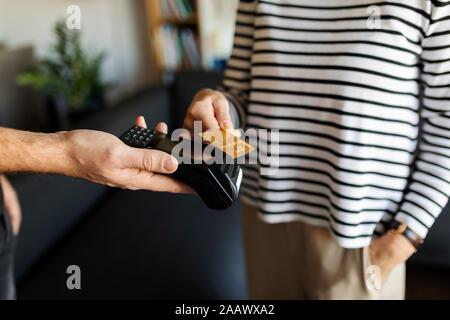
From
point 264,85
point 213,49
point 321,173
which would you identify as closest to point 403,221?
point 321,173

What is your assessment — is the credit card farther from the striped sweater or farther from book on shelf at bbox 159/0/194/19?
book on shelf at bbox 159/0/194/19

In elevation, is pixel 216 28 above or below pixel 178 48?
above

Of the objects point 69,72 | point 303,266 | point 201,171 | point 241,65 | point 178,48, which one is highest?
point 178,48

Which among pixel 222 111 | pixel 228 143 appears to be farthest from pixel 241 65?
pixel 228 143

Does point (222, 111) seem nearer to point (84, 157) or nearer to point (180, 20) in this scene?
point (84, 157)

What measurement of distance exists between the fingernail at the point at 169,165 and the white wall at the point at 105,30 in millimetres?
2048

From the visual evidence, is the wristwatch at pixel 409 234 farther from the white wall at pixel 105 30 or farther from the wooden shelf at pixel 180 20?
the white wall at pixel 105 30

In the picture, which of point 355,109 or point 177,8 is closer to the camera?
point 355,109

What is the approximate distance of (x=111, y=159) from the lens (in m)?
0.48

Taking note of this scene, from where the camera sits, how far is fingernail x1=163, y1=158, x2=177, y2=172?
19.1 inches

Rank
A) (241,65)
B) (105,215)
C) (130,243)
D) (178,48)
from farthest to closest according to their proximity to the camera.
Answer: (178,48) < (105,215) < (130,243) < (241,65)

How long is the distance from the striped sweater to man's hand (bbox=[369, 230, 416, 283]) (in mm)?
20

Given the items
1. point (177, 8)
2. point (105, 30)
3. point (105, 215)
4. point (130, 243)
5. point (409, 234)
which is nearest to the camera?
point (409, 234)

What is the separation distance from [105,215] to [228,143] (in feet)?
2.74
